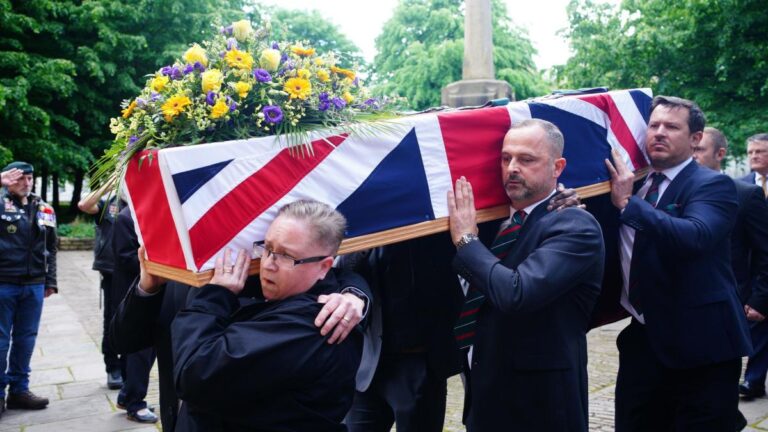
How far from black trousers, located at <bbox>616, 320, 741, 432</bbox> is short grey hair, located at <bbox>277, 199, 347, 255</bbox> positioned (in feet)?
5.88

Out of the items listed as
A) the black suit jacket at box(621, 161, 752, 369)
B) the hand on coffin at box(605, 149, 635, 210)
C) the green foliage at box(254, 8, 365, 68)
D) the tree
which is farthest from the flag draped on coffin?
the green foliage at box(254, 8, 365, 68)

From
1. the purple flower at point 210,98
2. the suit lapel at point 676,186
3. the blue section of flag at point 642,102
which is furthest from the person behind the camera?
the blue section of flag at point 642,102

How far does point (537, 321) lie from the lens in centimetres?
263

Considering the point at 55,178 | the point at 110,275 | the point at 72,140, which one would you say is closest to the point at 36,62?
the point at 72,140

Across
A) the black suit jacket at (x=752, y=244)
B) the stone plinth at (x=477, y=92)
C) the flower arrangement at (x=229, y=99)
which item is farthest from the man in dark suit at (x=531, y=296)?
the stone plinth at (x=477, y=92)

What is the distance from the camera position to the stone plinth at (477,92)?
37.9ft

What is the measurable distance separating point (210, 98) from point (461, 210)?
111 centimetres

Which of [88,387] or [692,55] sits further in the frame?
[692,55]

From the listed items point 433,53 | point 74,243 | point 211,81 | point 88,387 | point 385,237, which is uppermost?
point 433,53

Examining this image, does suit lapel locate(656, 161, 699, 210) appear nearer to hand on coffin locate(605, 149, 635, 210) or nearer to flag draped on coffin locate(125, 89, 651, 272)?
hand on coffin locate(605, 149, 635, 210)

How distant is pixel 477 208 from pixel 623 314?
1.23 metres

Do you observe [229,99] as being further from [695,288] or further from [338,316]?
[695,288]

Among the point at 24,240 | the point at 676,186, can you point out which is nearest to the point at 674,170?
the point at 676,186

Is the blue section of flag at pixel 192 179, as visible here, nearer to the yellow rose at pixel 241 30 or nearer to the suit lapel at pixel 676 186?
the yellow rose at pixel 241 30
